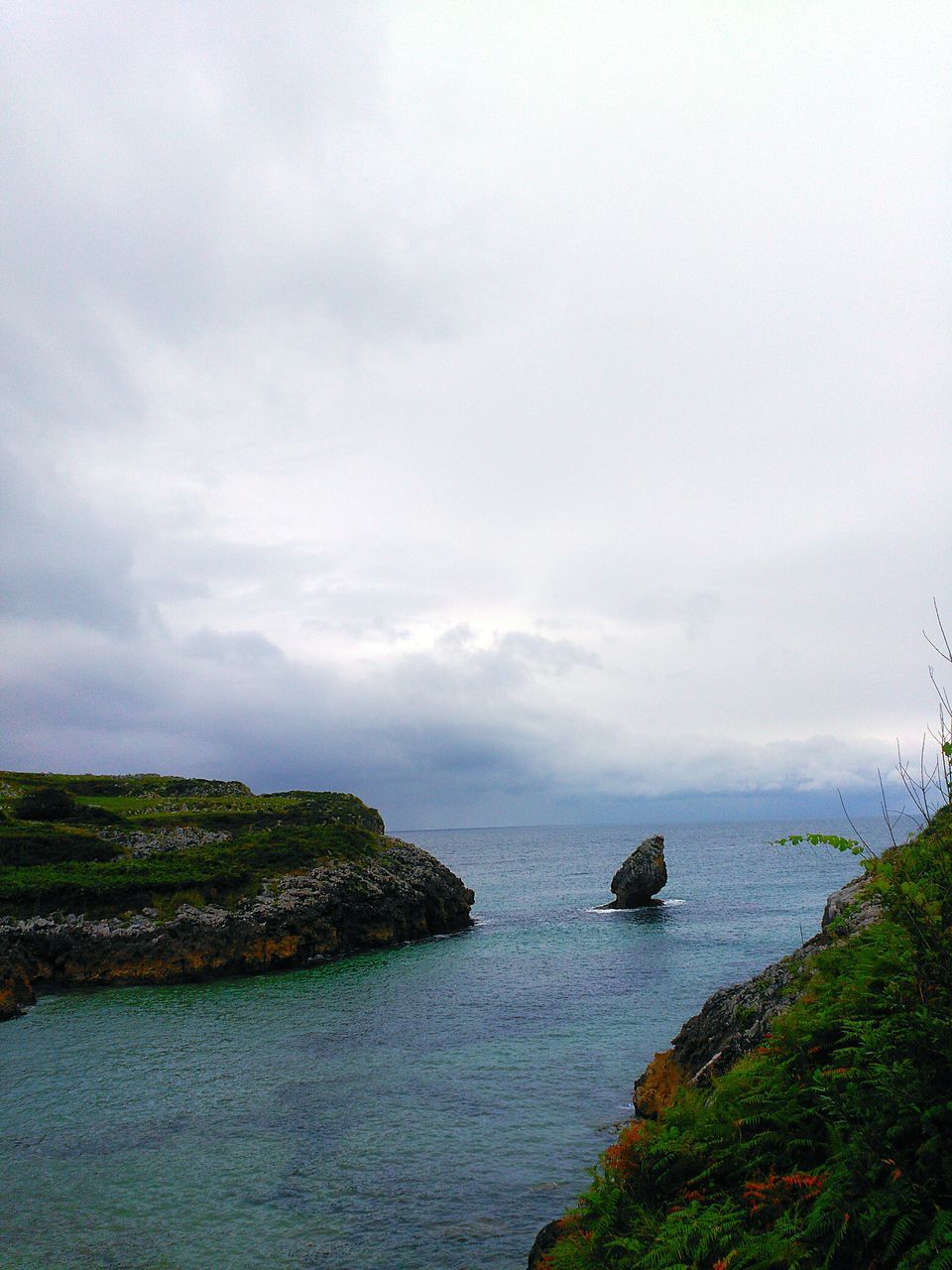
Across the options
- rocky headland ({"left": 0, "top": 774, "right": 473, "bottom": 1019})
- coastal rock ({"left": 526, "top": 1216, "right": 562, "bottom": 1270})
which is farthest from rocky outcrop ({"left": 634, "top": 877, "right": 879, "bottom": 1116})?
rocky headland ({"left": 0, "top": 774, "right": 473, "bottom": 1019})

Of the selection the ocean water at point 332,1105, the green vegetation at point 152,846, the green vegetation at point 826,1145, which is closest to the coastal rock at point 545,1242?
the green vegetation at point 826,1145

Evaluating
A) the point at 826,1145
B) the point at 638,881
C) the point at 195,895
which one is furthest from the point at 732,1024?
the point at 638,881

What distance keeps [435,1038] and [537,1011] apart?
19.0 feet

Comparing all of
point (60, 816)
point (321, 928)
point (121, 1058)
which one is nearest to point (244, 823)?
point (60, 816)

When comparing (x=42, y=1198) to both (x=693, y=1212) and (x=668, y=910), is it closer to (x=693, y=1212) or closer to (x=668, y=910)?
(x=693, y=1212)

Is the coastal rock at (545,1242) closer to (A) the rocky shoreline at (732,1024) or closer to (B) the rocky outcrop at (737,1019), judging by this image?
(A) the rocky shoreline at (732,1024)

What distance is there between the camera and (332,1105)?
871 inches

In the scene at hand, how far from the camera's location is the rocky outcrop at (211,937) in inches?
1596

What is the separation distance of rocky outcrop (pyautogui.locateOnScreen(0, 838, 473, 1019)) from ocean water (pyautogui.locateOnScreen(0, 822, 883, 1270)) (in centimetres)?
214

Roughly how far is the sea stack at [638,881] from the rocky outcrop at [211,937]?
90.0ft

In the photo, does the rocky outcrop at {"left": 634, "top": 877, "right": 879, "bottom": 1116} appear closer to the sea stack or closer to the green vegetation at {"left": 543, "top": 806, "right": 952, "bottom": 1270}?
the green vegetation at {"left": 543, "top": 806, "right": 952, "bottom": 1270}

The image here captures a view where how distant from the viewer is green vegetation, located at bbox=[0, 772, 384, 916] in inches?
1754

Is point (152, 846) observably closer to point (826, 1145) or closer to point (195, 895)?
point (195, 895)

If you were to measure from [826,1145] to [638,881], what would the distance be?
6914 cm
